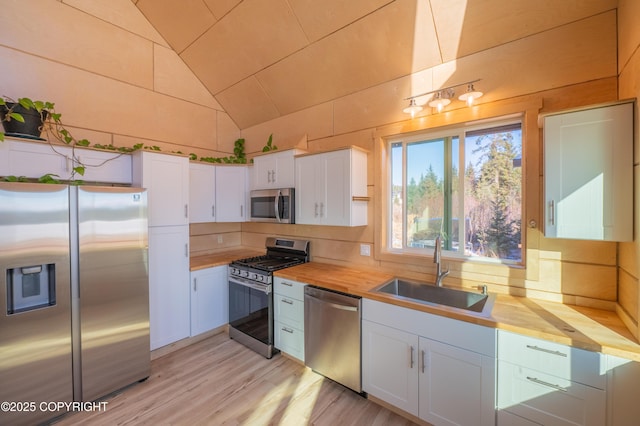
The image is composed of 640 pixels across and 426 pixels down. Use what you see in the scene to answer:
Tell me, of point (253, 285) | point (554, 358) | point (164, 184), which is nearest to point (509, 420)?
point (554, 358)

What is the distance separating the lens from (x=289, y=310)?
2672 millimetres

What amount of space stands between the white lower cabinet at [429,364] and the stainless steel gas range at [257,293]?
45.1 inches

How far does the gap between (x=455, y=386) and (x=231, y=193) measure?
10.4 ft

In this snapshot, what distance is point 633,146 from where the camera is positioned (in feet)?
4.65

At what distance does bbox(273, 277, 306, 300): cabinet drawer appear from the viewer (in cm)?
257

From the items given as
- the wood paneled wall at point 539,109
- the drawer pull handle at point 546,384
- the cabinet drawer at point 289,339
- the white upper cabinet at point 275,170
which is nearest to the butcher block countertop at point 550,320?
the wood paneled wall at point 539,109

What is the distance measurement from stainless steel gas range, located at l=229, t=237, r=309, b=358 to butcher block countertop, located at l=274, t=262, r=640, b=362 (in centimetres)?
87

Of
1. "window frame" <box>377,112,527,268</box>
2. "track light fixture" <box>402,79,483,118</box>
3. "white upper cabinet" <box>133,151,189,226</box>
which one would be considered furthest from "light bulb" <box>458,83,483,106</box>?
"white upper cabinet" <box>133,151,189,226</box>

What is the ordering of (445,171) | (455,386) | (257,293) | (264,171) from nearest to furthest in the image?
(455,386) → (445,171) → (257,293) → (264,171)

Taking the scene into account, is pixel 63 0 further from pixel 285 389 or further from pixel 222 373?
pixel 285 389

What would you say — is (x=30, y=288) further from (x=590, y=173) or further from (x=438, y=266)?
→ (x=590, y=173)

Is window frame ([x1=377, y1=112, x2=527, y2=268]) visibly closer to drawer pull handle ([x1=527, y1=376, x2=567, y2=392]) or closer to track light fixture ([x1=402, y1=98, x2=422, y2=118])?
track light fixture ([x1=402, y1=98, x2=422, y2=118])

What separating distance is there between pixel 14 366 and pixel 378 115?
11.6 feet

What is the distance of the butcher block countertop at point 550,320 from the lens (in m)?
1.33
